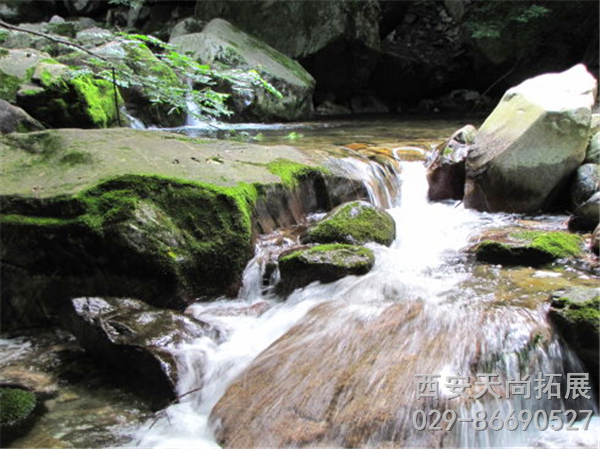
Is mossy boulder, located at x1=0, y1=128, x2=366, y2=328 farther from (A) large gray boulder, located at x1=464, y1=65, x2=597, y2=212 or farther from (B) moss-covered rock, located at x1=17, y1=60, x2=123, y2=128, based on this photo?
(A) large gray boulder, located at x1=464, y1=65, x2=597, y2=212

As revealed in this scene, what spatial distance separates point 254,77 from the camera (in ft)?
13.0

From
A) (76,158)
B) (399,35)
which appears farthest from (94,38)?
A: (399,35)

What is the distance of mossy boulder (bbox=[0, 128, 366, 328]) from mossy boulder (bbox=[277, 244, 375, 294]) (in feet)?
1.33

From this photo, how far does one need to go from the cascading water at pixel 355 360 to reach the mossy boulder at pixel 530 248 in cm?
36

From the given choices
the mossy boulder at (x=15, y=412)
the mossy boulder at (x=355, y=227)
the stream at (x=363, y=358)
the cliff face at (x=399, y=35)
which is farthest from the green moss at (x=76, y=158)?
the cliff face at (x=399, y=35)

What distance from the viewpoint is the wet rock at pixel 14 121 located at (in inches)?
218

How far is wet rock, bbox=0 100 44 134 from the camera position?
18.1 ft

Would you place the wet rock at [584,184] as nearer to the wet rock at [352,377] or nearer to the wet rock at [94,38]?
the wet rock at [352,377]

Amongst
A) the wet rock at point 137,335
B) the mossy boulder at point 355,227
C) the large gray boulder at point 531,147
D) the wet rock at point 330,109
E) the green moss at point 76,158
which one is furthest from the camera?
the wet rock at point 330,109

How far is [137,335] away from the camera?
3197 mm

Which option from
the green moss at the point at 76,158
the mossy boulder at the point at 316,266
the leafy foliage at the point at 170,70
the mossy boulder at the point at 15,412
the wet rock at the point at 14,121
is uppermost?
the leafy foliage at the point at 170,70

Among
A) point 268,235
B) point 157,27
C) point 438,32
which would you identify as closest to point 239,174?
point 268,235

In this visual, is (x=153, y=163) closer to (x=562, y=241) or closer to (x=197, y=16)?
(x=562, y=241)

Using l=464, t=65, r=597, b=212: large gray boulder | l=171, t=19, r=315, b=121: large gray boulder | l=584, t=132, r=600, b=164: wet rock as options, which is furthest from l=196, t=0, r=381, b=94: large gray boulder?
l=584, t=132, r=600, b=164: wet rock
